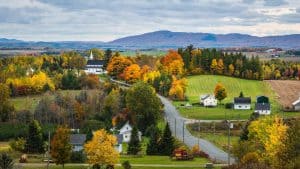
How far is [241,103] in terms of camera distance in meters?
105

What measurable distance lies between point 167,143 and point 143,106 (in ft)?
68.3

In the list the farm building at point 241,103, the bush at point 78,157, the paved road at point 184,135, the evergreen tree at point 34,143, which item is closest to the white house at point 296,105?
the farm building at point 241,103

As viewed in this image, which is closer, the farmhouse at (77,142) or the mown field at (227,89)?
the farmhouse at (77,142)

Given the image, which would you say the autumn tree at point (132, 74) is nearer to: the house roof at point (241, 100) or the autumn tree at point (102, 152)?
the house roof at point (241, 100)

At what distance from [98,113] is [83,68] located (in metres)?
75.8

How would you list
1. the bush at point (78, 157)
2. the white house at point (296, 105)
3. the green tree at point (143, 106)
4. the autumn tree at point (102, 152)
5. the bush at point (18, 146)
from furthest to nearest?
the white house at point (296, 105) < the green tree at point (143, 106) < the bush at point (18, 146) < the bush at point (78, 157) < the autumn tree at point (102, 152)

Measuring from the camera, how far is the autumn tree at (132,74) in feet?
426

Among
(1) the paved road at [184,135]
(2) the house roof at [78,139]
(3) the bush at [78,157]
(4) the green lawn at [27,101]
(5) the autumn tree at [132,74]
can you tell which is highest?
(5) the autumn tree at [132,74]

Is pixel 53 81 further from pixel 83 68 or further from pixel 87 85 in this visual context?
pixel 83 68

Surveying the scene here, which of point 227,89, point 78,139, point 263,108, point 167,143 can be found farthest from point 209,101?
point 78,139

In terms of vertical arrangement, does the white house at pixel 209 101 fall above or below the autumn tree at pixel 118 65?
below

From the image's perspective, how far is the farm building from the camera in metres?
105

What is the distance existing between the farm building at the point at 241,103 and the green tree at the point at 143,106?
21620 mm

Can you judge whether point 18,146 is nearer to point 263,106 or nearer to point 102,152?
point 102,152
